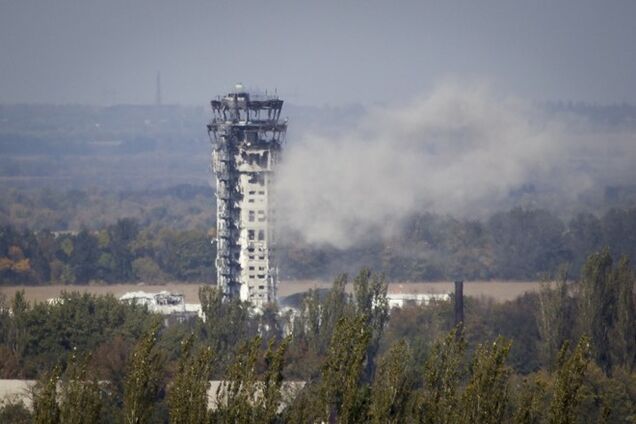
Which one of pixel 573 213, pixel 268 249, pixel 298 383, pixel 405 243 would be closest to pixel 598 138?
pixel 573 213

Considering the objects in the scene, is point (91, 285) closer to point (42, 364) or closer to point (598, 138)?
point (598, 138)

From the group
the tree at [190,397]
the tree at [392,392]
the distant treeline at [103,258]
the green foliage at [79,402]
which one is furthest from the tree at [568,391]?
the distant treeline at [103,258]

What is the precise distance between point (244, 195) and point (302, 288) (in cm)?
1394

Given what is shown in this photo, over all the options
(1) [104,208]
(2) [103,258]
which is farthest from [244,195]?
(1) [104,208]

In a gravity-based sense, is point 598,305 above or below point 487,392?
above

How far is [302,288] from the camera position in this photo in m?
71.9

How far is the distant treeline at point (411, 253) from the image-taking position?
77.3 m

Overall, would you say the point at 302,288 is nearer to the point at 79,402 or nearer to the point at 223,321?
the point at 223,321

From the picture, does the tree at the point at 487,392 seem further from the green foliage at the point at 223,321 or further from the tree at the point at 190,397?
the green foliage at the point at 223,321

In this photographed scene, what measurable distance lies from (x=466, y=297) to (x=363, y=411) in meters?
35.7

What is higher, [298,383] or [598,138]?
[598,138]

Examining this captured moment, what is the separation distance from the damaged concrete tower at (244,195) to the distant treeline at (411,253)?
48.0 feet

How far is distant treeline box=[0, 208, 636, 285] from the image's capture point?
77.3m

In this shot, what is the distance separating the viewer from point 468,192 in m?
85.2
